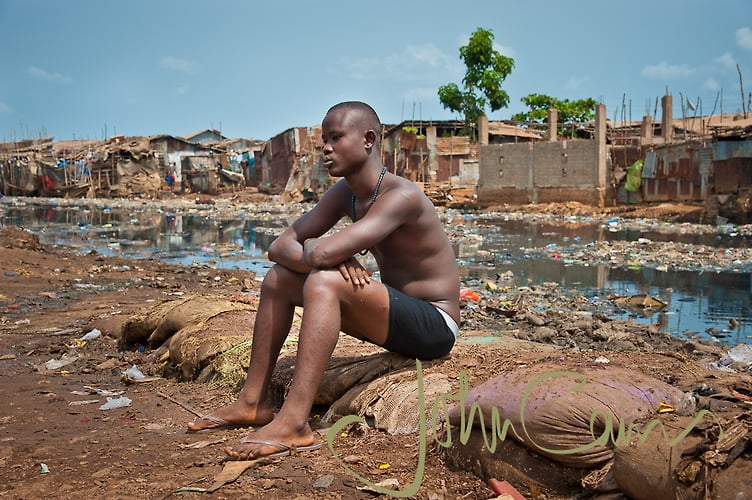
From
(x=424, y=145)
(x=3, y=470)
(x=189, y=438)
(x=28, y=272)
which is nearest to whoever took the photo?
(x=3, y=470)

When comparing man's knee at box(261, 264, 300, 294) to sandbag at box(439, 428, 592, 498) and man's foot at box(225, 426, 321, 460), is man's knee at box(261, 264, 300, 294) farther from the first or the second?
sandbag at box(439, 428, 592, 498)

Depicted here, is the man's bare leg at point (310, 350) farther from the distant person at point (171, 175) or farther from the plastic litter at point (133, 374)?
the distant person at point (171, 175)

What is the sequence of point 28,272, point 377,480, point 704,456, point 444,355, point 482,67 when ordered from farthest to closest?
point 482,67
point 28,272
point 444,355
point 377,480
point 704,456

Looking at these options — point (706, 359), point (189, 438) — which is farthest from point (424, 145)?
point (189, 438)

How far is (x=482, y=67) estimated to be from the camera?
34.7 m

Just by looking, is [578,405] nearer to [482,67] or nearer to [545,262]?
[545,262]

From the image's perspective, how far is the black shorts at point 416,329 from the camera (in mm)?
2736

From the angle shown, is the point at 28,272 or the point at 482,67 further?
the point at 482,67

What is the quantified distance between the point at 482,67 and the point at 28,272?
2926cm

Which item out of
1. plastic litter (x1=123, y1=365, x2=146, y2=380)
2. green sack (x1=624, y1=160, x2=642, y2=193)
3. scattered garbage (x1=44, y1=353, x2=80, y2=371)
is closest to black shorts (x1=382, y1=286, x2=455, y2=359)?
plastic litter (x1=123, y1=365, x2=146, y2=380)

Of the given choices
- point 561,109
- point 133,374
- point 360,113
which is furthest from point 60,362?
point 561,109

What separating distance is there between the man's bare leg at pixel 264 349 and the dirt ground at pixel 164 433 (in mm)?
71

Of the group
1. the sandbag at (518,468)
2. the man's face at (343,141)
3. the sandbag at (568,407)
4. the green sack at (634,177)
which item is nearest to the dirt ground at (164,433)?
the sandbag at (518,468)

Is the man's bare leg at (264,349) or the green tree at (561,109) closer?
the man's bare leg at (264,349)
